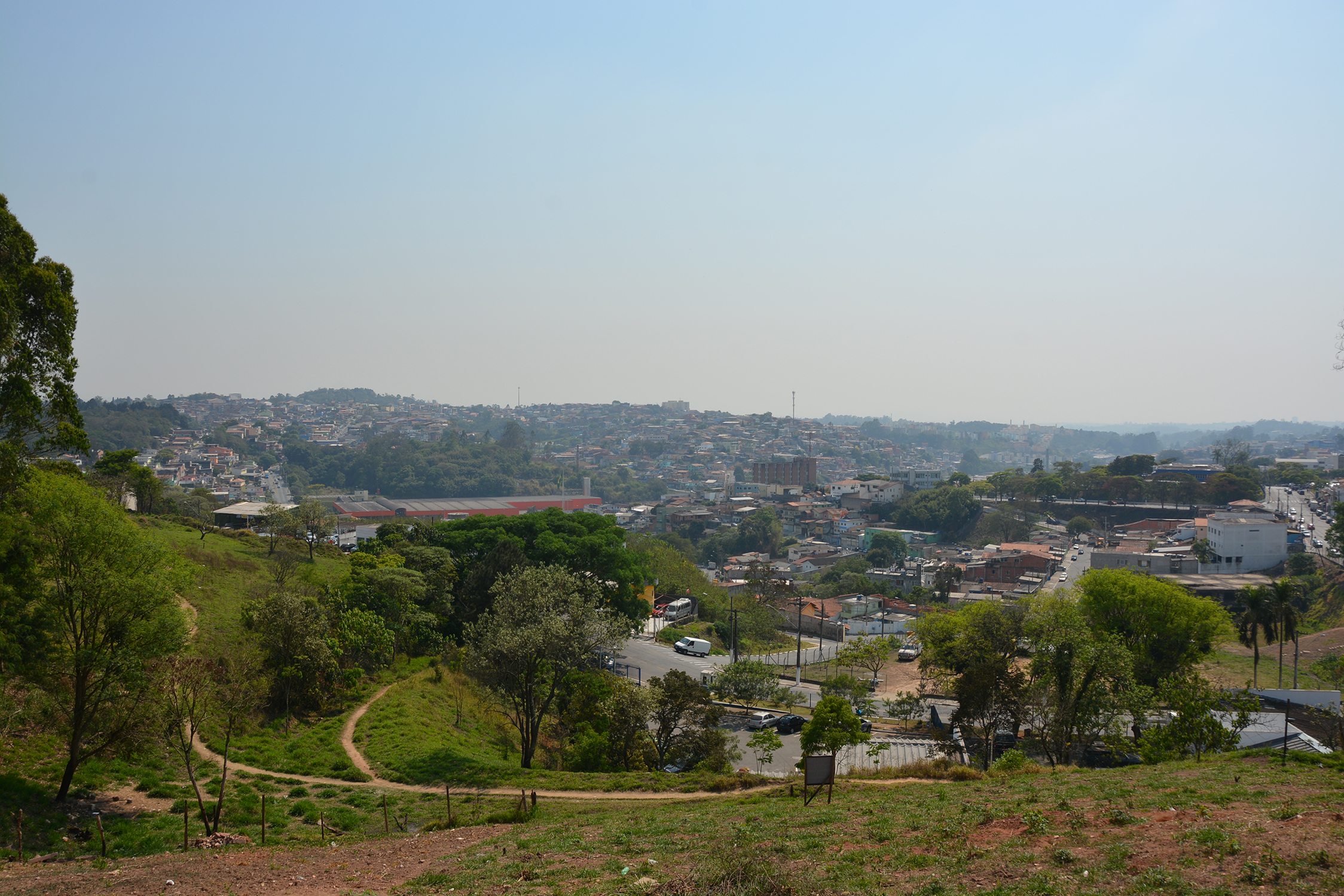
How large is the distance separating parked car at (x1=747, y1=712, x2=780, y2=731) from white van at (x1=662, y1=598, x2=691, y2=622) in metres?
18.2

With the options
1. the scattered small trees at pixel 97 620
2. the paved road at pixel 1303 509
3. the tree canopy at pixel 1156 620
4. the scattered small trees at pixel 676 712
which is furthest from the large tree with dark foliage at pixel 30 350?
the paved road at pixel 1303 509

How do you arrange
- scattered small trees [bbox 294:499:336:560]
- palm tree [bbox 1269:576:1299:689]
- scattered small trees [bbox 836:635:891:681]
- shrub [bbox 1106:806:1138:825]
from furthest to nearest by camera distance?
scattered small trees [bbox 836:635:891:681]
scattered small trees [bbox 294:499:336:560]
palm tree [bbox 1269:576:1299:689]
shrub [bbox 1106:806:1138:825]

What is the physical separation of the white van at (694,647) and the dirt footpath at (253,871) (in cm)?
2342

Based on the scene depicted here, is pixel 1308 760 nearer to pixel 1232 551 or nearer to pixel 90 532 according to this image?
pixel 90 532

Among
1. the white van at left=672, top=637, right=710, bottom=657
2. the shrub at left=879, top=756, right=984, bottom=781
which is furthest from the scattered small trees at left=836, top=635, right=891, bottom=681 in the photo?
the shrub at left=879, top=756, right=984, bottom=781

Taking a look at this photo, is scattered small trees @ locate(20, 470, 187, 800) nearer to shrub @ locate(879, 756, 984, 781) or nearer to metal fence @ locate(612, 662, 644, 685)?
shrub @ locate(879, 756, 984, 781)

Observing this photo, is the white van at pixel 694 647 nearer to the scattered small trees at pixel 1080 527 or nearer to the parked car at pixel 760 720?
the parked car at pixel 760 720

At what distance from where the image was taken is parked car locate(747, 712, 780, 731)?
21438 millimetres

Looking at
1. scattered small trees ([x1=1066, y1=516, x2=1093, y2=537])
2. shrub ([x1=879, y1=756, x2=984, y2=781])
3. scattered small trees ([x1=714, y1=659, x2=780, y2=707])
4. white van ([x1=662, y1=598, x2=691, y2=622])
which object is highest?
shrub ([x1=879, y1=756, x2=984, y2=781])

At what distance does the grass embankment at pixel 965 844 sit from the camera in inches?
235

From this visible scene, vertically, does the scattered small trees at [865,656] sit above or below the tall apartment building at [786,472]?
below

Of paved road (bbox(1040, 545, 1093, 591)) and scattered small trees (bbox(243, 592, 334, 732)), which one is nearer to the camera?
scattered small trees (bbox(243, 592, 334, 732))

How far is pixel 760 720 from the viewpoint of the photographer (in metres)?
21.8

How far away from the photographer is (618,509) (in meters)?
113
